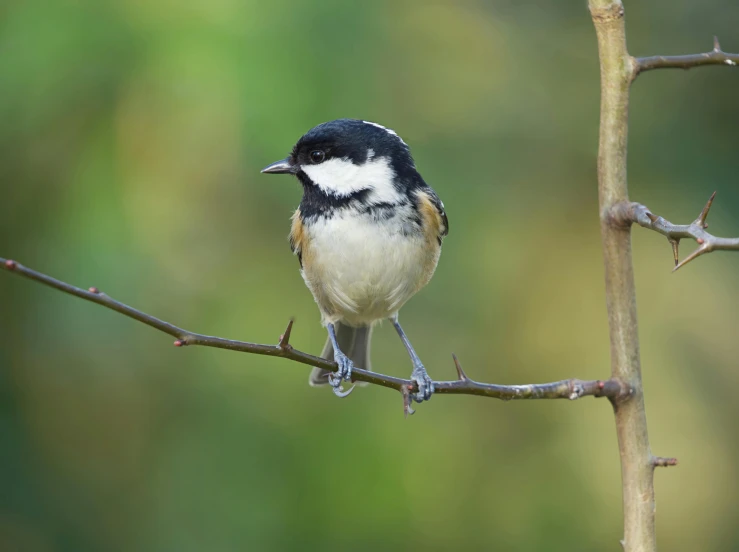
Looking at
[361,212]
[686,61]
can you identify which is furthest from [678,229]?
[361,212]

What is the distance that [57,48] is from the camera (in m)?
3.88

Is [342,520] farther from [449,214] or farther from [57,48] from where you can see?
[57,48]

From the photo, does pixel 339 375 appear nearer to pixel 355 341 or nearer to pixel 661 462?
pixel 355 341

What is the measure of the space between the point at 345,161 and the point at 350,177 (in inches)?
2.3

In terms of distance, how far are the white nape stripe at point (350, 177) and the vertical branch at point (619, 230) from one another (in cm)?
103

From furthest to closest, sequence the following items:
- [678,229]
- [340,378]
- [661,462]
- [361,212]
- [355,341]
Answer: [355,341] → [340,378] → [361,212] → [661,462] → [678,229]

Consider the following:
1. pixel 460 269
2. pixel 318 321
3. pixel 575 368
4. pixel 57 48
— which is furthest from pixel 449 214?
pixel 57 48

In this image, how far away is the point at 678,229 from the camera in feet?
5.74

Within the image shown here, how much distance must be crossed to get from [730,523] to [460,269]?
186 cm

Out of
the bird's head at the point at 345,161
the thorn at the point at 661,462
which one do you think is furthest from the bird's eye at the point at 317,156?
the thorn at the point at 661,462

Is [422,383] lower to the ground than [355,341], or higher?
lower

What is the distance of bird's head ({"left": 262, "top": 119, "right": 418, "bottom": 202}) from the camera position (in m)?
2.98

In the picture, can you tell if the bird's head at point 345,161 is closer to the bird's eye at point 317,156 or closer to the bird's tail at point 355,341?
the bird's eye at point 317,156

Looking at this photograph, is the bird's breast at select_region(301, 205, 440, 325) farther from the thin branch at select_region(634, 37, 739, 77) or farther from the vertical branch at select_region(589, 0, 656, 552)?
the thin branch at select_region(634, 37, 739, 77)
